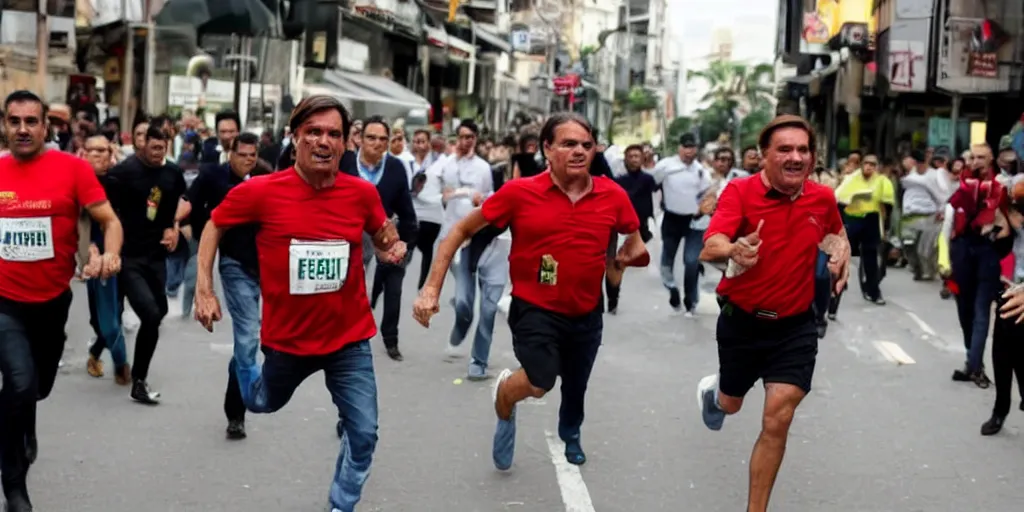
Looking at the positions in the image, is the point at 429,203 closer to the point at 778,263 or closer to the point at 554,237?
the point at 554,237

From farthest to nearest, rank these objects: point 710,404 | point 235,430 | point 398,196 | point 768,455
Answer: point 398,196
point 235,430
point 710,404
point 768,455

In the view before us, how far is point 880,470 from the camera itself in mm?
7551

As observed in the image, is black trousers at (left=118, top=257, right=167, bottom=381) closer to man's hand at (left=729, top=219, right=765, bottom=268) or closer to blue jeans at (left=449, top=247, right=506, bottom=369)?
blue jeans at (left=449, top=247, right=506, bottom=369)

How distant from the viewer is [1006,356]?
27.8 ft

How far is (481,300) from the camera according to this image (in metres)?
10.3

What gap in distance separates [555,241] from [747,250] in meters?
1.17

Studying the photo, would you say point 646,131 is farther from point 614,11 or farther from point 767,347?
point 767,347

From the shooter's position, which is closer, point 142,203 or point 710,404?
point 710,404

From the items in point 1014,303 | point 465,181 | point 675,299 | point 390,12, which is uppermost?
point 390,12

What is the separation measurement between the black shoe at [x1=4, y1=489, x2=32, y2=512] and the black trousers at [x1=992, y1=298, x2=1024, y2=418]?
523 centimetres

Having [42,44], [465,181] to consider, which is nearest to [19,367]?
[465,181]

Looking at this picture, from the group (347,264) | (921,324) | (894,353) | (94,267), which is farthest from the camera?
(921,324)

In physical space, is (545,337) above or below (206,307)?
below

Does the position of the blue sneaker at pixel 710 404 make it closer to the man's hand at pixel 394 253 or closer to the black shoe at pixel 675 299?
the man's hand at pixel 394 253
